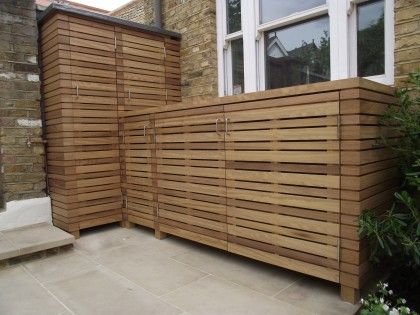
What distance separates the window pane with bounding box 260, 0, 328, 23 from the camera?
3715mm

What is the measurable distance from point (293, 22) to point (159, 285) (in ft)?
10.0

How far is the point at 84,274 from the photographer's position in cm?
295

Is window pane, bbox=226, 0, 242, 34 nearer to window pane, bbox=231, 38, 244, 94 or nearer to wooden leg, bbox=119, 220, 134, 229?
window pane, bbox=231, 38, 244, 94

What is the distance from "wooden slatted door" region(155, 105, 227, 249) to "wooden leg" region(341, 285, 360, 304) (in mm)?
1063

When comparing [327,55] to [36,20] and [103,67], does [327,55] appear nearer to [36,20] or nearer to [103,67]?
[103,67]

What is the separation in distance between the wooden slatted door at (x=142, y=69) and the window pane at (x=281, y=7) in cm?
141

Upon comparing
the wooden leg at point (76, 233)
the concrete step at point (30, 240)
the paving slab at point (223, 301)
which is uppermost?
the concrete step at point (30, 240)

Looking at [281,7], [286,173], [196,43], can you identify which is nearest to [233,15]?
[196,43]

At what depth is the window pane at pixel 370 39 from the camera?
321 cm

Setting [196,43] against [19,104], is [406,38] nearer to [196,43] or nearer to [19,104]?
[196,43]

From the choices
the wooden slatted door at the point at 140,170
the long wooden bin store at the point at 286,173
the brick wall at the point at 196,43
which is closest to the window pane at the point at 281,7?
the brick wall at the point at 196,43

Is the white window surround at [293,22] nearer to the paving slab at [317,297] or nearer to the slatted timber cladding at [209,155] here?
the slatted timber cladding at [209,155]

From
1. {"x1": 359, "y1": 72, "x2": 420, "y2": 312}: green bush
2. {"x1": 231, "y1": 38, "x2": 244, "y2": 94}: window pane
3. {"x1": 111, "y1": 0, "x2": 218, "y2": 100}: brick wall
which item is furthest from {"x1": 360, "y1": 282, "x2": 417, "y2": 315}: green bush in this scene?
{"x1": 111, "y1": 0, "x2": 218, "y2": 100}: brick wall

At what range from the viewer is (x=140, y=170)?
13.1ft
